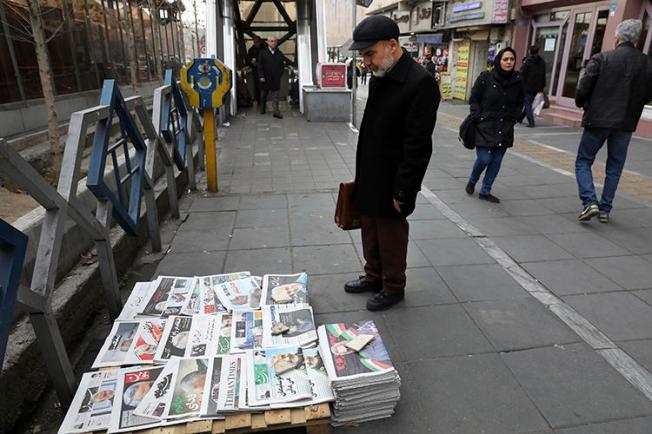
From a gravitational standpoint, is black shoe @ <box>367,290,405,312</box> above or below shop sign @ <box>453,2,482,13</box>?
below

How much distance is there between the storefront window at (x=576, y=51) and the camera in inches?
452

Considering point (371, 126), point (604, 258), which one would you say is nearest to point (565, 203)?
point (604, 258)

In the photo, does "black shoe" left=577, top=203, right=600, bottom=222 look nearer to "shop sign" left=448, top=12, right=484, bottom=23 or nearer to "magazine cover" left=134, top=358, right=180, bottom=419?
"magazine cover" left=134, top=358, right=180, bottom=419

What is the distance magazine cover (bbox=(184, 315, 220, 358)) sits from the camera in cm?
238

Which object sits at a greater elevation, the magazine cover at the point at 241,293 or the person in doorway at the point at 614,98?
the person in doorway at the point at 614,98

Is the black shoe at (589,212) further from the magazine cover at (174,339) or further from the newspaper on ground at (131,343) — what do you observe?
the newspaper on ground at (131,343)

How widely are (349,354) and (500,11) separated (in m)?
14.7

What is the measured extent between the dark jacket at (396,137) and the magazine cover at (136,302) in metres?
1.53

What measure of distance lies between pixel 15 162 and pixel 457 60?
722 inches

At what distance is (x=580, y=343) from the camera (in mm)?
2676

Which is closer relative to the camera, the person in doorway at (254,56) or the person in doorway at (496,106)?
the person in doorway at (496,106)

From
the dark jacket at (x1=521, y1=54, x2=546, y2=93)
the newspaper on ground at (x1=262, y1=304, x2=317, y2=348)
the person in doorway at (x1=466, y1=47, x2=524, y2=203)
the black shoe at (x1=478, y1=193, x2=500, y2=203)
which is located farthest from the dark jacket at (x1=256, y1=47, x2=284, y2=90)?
the newspaper on ground at (x1=262, y1=304, x2=317, y2=348)

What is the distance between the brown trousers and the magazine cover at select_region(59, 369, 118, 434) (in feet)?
5.57

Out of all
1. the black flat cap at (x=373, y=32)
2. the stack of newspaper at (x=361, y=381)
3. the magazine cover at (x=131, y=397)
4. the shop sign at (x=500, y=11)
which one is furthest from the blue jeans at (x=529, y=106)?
the magazine cover at (x=131, y=397)
